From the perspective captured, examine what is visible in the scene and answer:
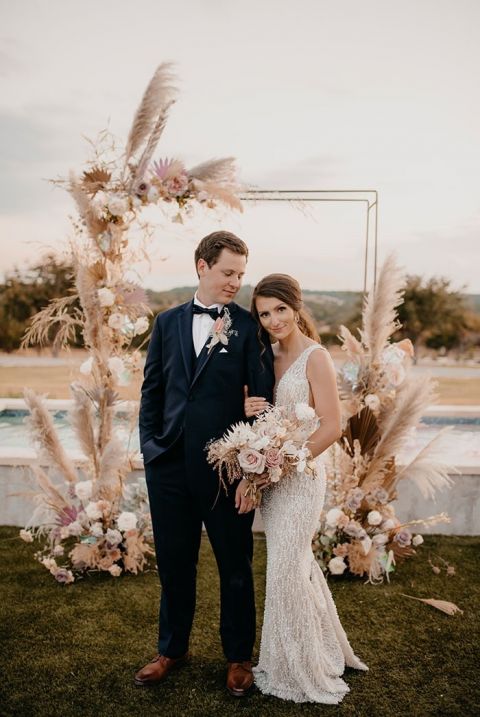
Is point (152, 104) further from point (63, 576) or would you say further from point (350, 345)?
point (63, 576)

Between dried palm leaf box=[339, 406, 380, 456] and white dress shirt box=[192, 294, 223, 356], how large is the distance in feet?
6.13

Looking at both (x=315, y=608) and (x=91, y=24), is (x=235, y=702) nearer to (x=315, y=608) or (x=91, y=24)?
(x=315, y=608)

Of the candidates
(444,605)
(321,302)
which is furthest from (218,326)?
(321,302)

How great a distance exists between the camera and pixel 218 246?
2.71 m

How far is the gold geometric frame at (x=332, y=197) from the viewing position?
14.1 feet

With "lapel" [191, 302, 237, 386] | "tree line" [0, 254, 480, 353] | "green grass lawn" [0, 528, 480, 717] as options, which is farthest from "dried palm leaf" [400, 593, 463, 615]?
"tree line" [0, 254, 480, 353]

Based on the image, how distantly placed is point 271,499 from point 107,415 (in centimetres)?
168

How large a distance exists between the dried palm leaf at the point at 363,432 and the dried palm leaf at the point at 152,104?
7.40 ft

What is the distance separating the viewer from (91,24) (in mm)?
5730

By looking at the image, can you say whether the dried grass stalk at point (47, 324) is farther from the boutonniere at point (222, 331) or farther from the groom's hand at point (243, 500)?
the groom's hand at point (243, 500)

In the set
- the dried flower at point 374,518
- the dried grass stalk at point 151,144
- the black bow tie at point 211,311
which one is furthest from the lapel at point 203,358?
the dried flower at point 374,518

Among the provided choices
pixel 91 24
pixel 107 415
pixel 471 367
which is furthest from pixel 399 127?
pixel 471 367

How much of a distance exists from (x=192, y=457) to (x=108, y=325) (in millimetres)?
1649

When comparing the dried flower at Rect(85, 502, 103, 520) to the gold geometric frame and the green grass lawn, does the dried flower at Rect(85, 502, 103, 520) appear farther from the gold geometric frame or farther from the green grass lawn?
the gold geometric frame
